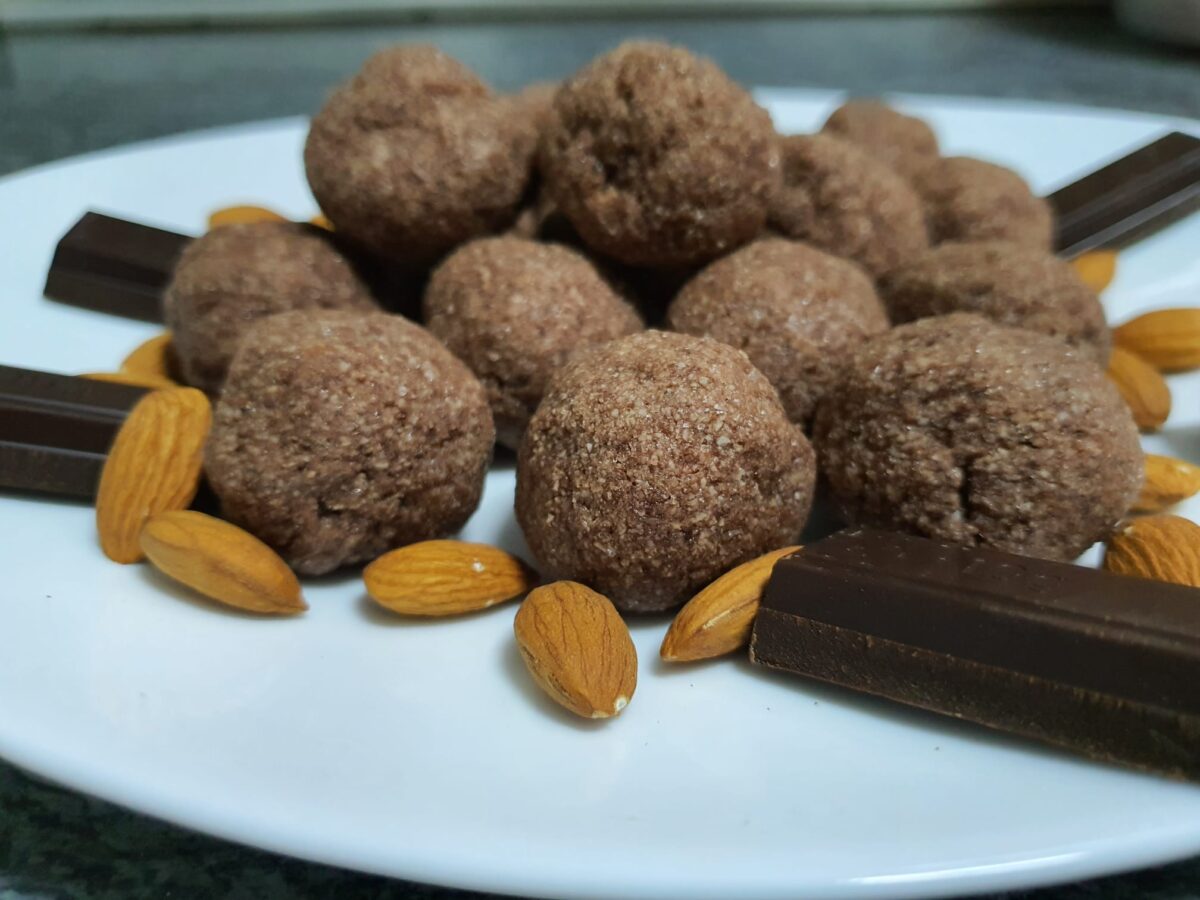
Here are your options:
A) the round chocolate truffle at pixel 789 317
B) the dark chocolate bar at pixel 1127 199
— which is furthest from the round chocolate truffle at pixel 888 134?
the round chocolate truffle at pixel 789 317

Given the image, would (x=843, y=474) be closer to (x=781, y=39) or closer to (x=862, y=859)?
(x=862, y=859)

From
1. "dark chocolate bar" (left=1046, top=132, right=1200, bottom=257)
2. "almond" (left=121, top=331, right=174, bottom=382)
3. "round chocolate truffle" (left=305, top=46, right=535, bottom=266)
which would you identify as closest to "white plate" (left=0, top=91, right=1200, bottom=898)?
"almond" (left=121, top=331, right=174, bottom=382)

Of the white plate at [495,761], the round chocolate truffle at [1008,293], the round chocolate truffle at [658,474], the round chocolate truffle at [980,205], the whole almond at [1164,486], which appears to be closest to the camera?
the white plate at [495,761]

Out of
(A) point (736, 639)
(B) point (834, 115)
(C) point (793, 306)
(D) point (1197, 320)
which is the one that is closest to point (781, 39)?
(B) point (834, 115)

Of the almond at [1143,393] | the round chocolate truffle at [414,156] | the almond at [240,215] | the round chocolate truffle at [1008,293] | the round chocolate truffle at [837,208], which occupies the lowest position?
the almond at [1143,393]

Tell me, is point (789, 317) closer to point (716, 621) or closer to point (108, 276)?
point (716, 621)

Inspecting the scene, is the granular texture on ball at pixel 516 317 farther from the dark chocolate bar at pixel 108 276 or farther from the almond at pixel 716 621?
the dark chocolate bar at pixel 108 276

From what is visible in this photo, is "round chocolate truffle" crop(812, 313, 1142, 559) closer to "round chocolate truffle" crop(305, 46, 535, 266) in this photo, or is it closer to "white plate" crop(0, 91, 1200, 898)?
"white plate" crop(0, 91, 1200, 898)
